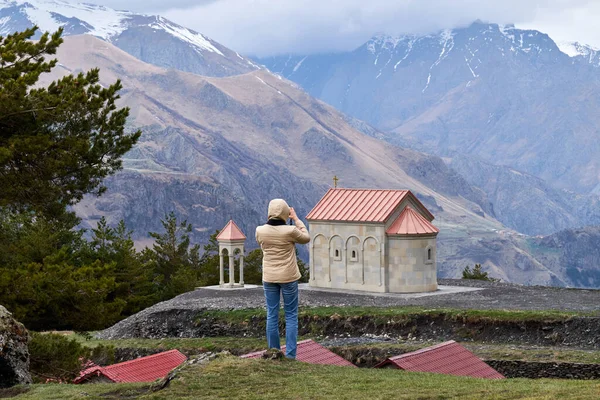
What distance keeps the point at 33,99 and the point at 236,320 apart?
14751 mm

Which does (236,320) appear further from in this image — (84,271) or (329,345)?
(84,271)

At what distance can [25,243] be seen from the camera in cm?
4516

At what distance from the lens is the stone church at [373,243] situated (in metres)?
41.4

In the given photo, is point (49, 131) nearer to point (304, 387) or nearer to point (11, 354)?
point (11, 354)

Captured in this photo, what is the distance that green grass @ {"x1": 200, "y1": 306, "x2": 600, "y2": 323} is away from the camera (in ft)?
103

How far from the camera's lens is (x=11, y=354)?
52.9 feet

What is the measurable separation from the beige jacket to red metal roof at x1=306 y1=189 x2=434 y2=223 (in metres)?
24.9

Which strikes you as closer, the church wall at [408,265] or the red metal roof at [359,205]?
the church wall at [408,265]

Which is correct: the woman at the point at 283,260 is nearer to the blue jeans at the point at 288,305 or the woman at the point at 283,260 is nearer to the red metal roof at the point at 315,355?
the blue jeans at the point at 288,305

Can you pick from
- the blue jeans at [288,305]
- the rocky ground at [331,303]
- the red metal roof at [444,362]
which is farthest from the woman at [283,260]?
the rocky ground at [331,303]

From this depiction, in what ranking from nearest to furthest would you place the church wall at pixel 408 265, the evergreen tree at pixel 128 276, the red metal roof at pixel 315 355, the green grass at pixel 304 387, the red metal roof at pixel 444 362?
the green grass at pixel 304 387
the red metal roof at pixel 444 362
the red metal roof at pixel 315 355
the church wall at pixel 408 265
the evergreen tree at pixel 128 276

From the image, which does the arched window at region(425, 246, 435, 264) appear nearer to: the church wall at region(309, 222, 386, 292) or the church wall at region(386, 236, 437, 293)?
the church wall at region(386, 236, 437, 293)

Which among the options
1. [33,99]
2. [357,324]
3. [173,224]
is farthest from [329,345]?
[173,224]

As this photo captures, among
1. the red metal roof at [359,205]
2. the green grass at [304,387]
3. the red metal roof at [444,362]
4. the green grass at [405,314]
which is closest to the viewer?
the green grass at [304,387]
